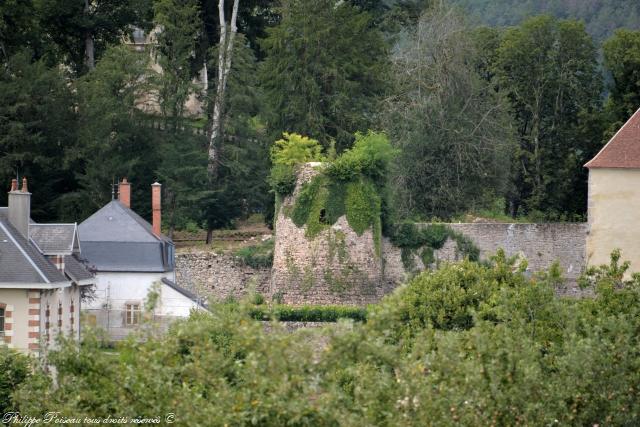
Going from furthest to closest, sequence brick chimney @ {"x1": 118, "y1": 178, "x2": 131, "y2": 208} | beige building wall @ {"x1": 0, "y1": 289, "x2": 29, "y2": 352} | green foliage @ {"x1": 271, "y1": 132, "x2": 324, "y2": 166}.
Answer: brick chimney @ {"x1": 118, "y1": 178, "x2": 131, "y2": 208} → green foliage @ {"x1": 271, "y1": 132, "x2": 324, "y2": 166} → beige building wall @ {"x1": 0, "y1": 289, "x2": 29, "y2": 352}

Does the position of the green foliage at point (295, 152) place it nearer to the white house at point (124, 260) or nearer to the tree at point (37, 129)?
the white house at point (124, 260)

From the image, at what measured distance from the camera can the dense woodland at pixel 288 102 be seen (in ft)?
146

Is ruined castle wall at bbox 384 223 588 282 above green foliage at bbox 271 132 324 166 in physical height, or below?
below

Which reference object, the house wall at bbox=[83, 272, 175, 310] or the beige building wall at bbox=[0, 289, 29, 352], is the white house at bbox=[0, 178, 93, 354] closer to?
the beige building wall at bbox=[0, 289, 29, 352]

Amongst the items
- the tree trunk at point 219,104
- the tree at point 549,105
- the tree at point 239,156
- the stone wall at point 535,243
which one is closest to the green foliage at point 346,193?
the stone wall at point 535,243

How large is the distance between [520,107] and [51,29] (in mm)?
13654

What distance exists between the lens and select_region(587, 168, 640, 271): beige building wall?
40406 millimetres

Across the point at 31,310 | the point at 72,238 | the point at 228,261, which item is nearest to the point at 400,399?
the point at 31,310

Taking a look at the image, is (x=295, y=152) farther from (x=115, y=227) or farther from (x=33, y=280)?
(x=33, y=280)

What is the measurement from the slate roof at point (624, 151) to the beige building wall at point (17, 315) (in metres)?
16.0

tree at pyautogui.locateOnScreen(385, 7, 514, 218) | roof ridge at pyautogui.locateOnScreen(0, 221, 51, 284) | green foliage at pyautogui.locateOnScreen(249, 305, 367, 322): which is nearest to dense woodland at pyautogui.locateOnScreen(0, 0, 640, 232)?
tree at pyautogui.locateOnScreen(385, 7, 514, 218)

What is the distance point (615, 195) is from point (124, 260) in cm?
1179

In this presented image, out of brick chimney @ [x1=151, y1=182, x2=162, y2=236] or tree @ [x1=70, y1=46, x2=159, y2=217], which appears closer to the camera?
brick chimney @ [x1=151, y1=182, x2=162, y2=236]

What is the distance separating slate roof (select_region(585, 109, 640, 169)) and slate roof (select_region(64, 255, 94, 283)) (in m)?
12.9
